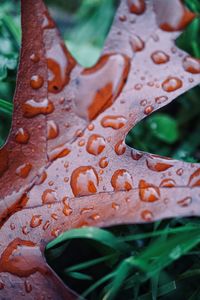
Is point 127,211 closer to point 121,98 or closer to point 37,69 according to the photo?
point 121,98

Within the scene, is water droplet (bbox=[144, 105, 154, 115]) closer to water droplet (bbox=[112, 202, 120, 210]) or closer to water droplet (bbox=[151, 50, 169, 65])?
water droplet (bbox=[151, 50, 169, 65])

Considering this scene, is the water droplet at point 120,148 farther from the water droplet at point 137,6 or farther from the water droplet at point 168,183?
the water droplet at point 137,6

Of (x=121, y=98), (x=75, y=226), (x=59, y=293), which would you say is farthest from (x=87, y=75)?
(x=59, y=293)

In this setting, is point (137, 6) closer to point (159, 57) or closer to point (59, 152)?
point (159, 57)

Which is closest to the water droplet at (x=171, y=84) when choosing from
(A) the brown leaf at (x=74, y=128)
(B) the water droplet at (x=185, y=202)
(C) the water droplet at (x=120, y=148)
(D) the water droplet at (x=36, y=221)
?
(A) the brown leaf at (x=74, y=128)

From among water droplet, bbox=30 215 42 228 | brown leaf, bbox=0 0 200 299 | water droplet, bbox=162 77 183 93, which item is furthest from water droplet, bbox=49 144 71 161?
water droplet, bbox=162 77 183 93
